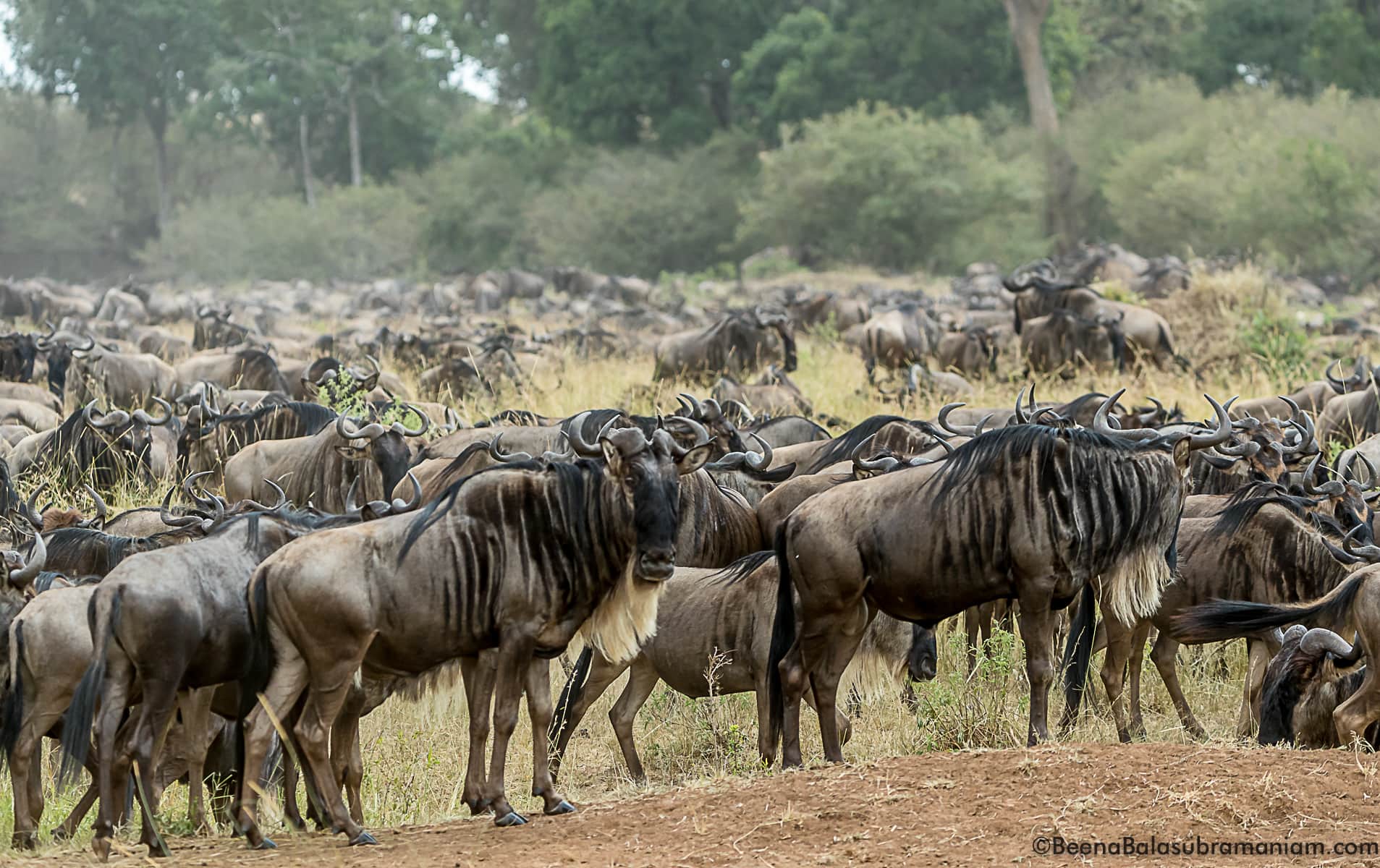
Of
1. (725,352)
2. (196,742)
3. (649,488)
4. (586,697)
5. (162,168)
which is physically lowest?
(586,697)

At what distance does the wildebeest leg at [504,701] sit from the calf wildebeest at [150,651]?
2.60 feet

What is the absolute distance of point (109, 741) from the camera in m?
5.15

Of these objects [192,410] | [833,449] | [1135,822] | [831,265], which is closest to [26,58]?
[831,265]

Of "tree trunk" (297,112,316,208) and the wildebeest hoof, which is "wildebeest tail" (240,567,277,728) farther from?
"tree trunk" (297,112,316,208)

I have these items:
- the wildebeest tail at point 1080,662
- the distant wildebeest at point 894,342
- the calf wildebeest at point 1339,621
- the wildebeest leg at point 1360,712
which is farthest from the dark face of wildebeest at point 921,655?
the distant wildebeest at point 894,342

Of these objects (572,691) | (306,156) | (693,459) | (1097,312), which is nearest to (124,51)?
(306,156)

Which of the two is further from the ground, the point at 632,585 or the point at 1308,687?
the point at 632,585

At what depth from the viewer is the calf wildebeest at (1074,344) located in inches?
643

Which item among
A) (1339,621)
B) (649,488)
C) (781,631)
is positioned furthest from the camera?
(781,631)

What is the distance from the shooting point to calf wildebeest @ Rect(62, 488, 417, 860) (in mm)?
5156

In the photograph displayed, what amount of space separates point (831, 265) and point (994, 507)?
34.0 metres

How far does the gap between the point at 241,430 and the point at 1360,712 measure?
7390 mm

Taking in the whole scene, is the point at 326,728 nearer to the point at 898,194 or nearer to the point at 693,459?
the point at 693,459

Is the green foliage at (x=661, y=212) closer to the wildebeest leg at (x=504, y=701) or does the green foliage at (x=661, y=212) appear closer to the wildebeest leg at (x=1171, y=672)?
the wildebeest leg at (x=1171, y=672)
